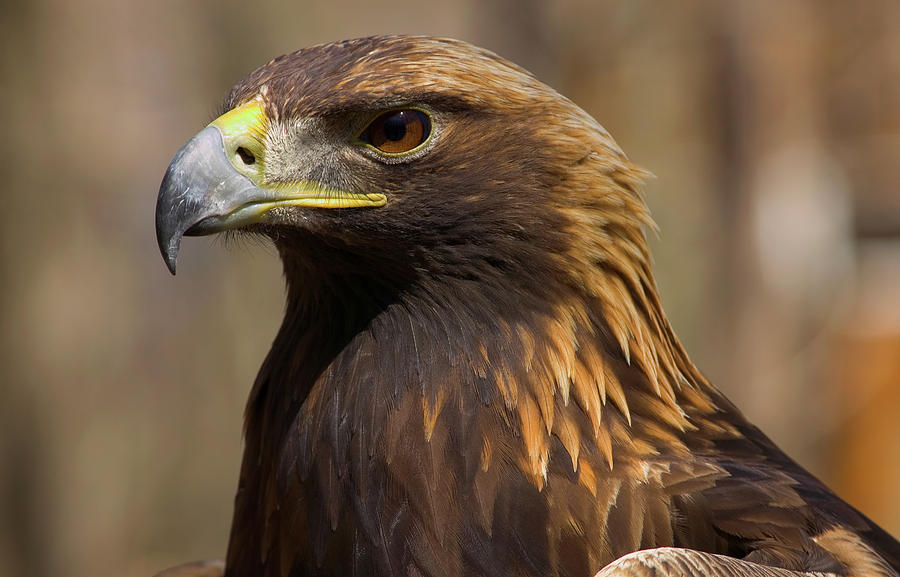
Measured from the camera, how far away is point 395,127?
2236 millimetres

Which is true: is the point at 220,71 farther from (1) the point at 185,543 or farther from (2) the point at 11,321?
(1) the point at 185,543

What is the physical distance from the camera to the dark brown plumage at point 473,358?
6.94 ft

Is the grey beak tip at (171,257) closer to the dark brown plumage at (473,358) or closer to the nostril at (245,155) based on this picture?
the dark brown plumage at (473,358)

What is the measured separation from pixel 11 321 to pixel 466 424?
4.37 metres

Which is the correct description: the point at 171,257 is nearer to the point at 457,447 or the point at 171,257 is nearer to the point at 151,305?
the point at 457,447

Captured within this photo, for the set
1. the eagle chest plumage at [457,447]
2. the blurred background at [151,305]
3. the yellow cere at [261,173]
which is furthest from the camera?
the blurred background at [151,305]

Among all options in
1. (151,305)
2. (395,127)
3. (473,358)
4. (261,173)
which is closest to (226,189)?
(261,173)

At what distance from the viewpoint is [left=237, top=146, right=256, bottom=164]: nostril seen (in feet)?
7.30

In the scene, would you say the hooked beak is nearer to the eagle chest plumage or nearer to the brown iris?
the brown iris

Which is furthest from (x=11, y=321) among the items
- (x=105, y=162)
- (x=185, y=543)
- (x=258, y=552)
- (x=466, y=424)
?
(x=466, y=424)

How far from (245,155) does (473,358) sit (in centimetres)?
64

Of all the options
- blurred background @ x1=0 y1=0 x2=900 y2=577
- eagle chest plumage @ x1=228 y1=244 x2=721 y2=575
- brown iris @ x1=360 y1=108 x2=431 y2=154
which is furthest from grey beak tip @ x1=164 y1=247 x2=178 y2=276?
blurred background @ x1=0 y1=0 x2=900 y2=577

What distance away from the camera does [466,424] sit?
2.18 m

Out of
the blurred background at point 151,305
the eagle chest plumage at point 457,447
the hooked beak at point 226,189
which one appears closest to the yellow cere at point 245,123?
the hooked beak at point 226,189
